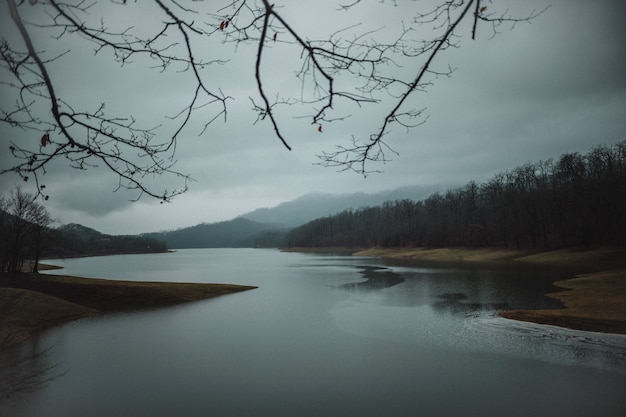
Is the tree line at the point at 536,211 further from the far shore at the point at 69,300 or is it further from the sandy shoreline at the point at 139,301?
the far shore at the point at 69,300

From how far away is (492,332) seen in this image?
15398mm

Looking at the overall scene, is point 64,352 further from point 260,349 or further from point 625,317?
point 625,317

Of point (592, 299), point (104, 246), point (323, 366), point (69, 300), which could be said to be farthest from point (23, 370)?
point (104, 246)

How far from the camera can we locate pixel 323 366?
38.8ft

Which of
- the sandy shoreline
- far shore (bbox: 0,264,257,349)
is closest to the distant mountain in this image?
far shore (bbox: 0,264,257,349)

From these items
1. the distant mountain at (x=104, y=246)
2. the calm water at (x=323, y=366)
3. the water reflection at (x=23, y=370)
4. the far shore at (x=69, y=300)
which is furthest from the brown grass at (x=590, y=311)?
the distant mountain at (x=104, y=246)

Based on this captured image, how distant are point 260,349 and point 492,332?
9.90 m

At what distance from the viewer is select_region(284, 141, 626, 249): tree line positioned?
4991 cm

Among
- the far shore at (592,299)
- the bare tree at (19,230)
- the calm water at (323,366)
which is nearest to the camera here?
the calm water at (323,366)

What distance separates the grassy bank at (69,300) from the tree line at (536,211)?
4895 centimetres

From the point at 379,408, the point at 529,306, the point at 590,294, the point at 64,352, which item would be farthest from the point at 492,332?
the point at 64,352

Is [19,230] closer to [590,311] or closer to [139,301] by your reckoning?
[139,301]

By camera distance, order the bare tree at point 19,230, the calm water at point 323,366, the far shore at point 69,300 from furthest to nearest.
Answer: the bare tree at point 19,230 → the far shore at point 69,300 → the calm water at point 323,366

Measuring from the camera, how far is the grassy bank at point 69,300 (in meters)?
18.9
